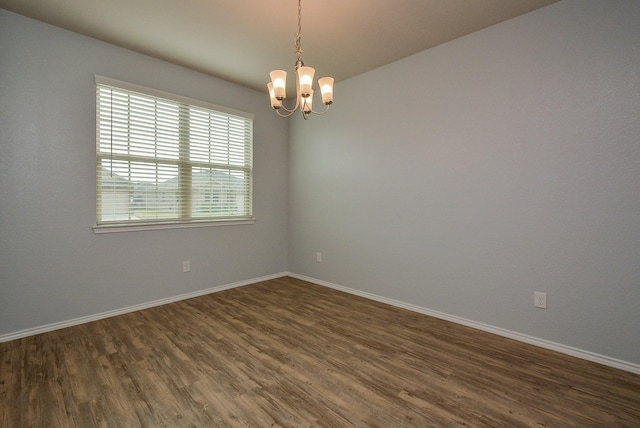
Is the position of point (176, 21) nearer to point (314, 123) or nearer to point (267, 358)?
point (314, 123)

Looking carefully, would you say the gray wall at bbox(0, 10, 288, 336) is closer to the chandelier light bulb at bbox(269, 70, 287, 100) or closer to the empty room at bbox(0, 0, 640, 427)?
the empty room at bbox(0, 0, 640, 427)

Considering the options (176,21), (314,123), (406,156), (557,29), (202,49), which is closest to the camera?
(557,29)

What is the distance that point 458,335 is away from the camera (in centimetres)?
263

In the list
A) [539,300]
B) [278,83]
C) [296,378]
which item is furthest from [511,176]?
[296,378]

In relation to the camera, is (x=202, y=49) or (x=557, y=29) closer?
(x=557, y=29)

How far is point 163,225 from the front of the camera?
11.0 ft

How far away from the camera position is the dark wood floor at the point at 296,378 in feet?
5.31

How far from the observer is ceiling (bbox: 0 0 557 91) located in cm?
234

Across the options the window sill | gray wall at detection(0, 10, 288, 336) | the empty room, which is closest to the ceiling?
the empty room

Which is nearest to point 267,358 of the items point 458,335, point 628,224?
point 458,335

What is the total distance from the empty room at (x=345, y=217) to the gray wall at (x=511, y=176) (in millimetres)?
17

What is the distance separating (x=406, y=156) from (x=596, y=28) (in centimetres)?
168

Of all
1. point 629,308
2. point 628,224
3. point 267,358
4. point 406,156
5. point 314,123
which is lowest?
point 267,358

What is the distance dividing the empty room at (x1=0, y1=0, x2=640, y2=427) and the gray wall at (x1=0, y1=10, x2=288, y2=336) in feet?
0.05
